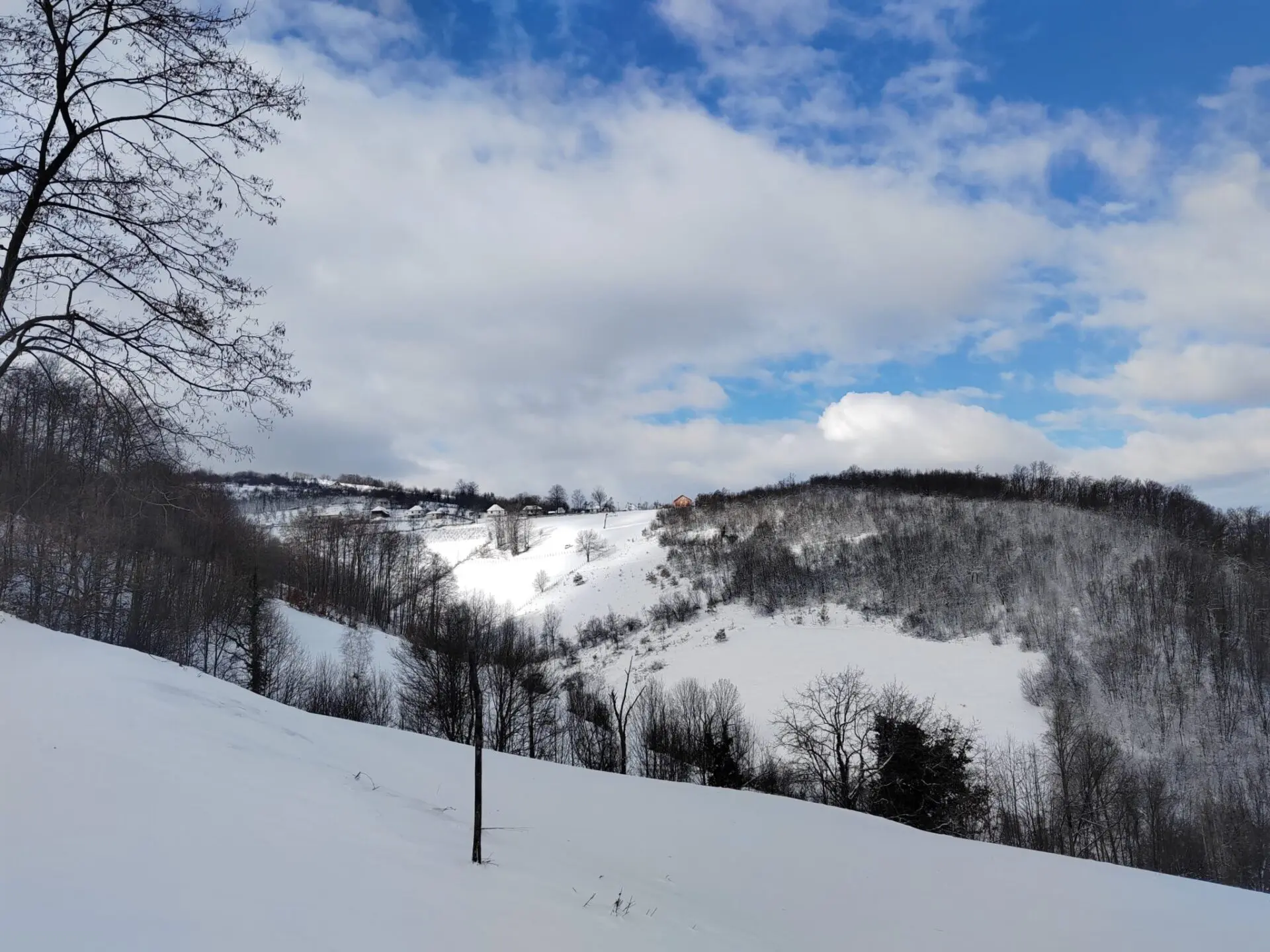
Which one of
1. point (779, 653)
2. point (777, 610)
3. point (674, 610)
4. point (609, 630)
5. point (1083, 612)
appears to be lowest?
point (609, 630)

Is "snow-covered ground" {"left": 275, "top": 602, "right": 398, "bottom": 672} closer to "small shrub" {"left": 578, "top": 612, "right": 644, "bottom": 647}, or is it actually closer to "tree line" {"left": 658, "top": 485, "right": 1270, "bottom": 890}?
"small shrub" {"left": 578, "top": 612, "right": 644, "bottom": 647}

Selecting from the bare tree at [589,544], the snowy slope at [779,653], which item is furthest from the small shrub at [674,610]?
the bare tree at [589,544]

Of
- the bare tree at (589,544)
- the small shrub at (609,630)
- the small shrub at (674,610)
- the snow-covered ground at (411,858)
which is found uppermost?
the bare tree at (589,544)

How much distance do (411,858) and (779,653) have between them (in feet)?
196

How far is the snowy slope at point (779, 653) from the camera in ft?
168

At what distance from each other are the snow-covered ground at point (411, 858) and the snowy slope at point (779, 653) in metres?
37.1

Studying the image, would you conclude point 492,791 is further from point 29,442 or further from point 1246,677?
point 1246,677

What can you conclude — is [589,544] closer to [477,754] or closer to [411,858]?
→ [477,754]

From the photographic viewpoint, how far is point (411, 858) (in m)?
5.44

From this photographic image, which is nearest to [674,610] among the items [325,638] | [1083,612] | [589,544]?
[589,544]

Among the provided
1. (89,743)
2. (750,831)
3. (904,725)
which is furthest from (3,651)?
(904,725)

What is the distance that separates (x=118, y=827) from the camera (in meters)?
4.13

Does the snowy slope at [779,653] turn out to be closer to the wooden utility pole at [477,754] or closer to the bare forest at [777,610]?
the bare forest at [777,610]

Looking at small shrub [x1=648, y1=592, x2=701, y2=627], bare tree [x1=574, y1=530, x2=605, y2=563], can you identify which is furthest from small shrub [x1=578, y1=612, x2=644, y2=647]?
bare tree [x1=574, y1=530, x2=605, y2=563]
